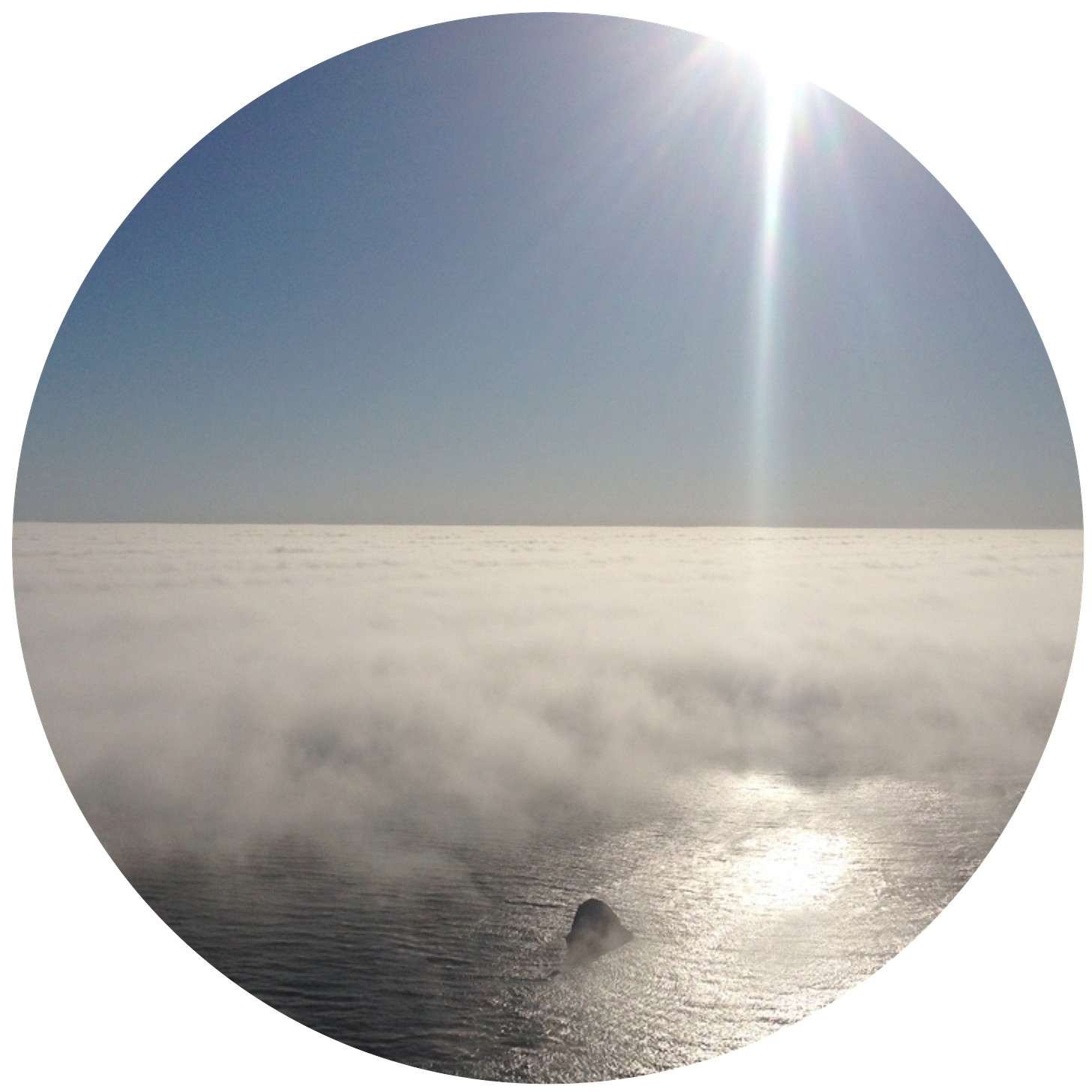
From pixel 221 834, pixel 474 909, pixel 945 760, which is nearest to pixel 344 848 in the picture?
Result: pixel 221 834

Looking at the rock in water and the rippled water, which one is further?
the rock in water

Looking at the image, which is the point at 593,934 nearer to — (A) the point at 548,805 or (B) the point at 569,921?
(B) the point at 569,921

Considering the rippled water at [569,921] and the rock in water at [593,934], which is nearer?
the rippled water at [569,921]

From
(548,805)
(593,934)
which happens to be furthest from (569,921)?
(548,805)

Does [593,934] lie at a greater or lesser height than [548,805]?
lesser
